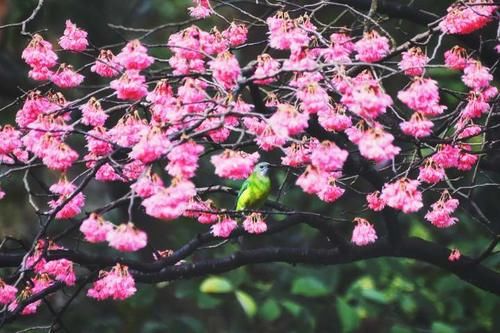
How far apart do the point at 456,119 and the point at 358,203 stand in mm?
4042

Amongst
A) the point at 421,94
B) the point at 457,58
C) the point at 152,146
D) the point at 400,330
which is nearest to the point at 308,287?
the point at 400,330

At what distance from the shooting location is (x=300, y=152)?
395cm

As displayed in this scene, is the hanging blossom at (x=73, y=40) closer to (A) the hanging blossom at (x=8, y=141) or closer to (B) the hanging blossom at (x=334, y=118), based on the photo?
(A) the hanging blossom at (x=8, y=141)

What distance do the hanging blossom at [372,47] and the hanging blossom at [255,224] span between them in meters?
1.14

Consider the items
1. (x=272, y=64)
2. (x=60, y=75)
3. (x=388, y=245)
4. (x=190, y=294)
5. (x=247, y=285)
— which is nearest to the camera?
(x=272, y=64)

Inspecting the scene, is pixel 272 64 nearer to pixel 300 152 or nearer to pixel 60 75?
pixel 300 152

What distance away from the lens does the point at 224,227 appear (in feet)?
14.2

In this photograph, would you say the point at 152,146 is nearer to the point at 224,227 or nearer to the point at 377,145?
the point at 377,145

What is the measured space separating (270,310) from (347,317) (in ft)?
2.21

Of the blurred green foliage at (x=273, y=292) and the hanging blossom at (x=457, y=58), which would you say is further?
the blurred green foliage at (x=273, y=292)

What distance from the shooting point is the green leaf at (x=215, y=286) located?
23.3 ft

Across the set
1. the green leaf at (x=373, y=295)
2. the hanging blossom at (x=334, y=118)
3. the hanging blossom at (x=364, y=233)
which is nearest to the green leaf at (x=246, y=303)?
the green leaf at (x=373, y=295)

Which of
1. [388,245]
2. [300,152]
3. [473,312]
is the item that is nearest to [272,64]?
[300,152]

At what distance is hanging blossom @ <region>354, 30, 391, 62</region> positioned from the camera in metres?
3.61
